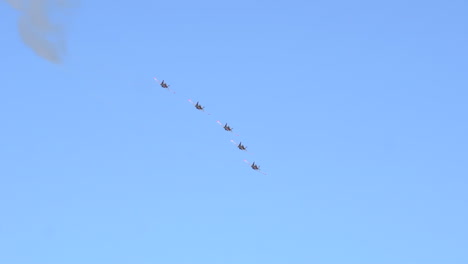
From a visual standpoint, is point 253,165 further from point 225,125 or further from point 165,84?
point 165,84

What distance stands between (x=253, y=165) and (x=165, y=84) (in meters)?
21.6

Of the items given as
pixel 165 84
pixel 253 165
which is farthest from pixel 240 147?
pixel 165 84

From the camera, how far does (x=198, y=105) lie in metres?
182

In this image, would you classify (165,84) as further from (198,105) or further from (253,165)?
(253,165)

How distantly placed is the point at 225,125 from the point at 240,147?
708 centimetres

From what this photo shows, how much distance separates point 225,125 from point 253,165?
10268 millimetres

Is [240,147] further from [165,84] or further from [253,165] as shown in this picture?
[165,84]

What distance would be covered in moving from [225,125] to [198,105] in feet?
21.3

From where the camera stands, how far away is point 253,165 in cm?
18438

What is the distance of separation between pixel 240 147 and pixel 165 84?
17.8 metres

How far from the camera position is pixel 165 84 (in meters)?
180

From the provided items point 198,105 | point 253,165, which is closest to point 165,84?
point 198,105

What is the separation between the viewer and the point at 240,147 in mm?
184250
